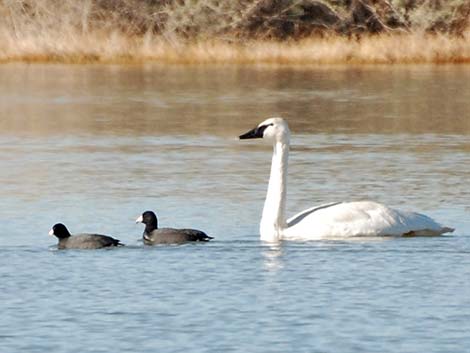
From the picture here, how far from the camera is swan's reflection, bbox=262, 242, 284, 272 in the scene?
11.4 meters

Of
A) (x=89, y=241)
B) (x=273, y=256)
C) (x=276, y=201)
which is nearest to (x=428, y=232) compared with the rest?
(x=276, y=201)

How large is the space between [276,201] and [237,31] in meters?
Result: 30.4

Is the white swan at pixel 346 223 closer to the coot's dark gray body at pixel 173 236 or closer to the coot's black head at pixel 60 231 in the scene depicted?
the coot's dark gray body at pixel 173 236

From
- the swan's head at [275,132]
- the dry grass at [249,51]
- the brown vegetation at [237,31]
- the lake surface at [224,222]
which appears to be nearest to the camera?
the lake surface at [224,222]

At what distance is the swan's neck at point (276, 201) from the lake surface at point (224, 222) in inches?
6.6

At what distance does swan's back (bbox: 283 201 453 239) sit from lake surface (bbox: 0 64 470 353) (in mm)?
102

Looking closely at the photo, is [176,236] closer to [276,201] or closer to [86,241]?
[86,241]

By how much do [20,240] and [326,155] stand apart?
7.55m

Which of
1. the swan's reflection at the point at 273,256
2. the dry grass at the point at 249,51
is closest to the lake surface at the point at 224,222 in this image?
the swan's reflection at the point at 273,256

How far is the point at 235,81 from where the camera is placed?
33.8 meters

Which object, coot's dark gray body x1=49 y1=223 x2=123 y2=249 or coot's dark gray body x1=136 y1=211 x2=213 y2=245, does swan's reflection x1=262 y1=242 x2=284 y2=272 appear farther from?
coot's dark gray body x1=49 y1=223 x2=123 y2=249

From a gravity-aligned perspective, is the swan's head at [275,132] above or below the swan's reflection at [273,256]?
above

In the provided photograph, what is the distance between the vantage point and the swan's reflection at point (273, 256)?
1140 cm

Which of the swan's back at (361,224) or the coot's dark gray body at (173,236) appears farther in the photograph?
the swan's back at (361,224)
